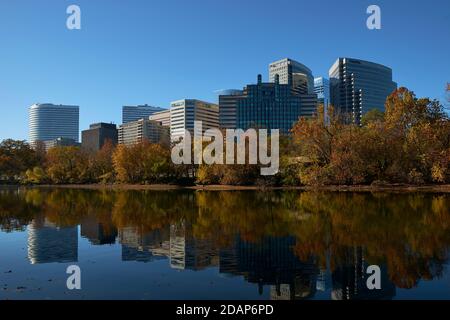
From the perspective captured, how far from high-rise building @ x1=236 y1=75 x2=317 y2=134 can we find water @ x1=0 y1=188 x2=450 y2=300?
16895 centimetres

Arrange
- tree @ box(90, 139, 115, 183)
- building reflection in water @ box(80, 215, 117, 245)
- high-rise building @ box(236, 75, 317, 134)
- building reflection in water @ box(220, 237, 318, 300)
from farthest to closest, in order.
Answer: high-rise building @ box(236, 75, 317, 134) < tree @ box(90, 139, 115, 183) < building reflection in water @ box(80, 215, 117, 245) < building reflection in water @ box(220, 237, 318, 300)

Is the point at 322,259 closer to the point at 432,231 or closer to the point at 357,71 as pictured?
the point at 432,231

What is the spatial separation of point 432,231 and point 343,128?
152 ft

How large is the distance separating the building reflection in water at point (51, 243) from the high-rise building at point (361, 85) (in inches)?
6698

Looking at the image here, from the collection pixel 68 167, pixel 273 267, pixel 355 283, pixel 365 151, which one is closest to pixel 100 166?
pixel 68 167

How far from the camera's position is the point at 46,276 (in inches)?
521

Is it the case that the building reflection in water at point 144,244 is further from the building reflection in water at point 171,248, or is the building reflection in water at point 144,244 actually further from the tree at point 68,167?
the tree at point 68,167

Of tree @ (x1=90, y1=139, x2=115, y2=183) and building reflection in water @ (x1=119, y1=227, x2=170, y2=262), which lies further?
tree @ (x1=90, y1=139, x2=115, y2=183)

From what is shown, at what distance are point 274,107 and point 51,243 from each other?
592ft

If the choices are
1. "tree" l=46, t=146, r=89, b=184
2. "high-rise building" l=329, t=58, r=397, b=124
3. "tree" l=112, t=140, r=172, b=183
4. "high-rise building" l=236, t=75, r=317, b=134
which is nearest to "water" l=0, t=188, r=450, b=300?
"tree" l=112, t=140, r=172, b=183

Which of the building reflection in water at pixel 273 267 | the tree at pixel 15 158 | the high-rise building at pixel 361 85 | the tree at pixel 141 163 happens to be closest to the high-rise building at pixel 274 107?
the high-rise building at pixel 361 85

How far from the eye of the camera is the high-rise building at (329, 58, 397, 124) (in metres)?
182

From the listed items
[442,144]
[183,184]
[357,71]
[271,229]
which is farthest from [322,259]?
[357,71]

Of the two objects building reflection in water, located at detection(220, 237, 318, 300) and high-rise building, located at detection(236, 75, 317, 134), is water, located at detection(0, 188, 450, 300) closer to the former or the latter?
building reflection in water, located at detection(220, 237, 318, 300)
